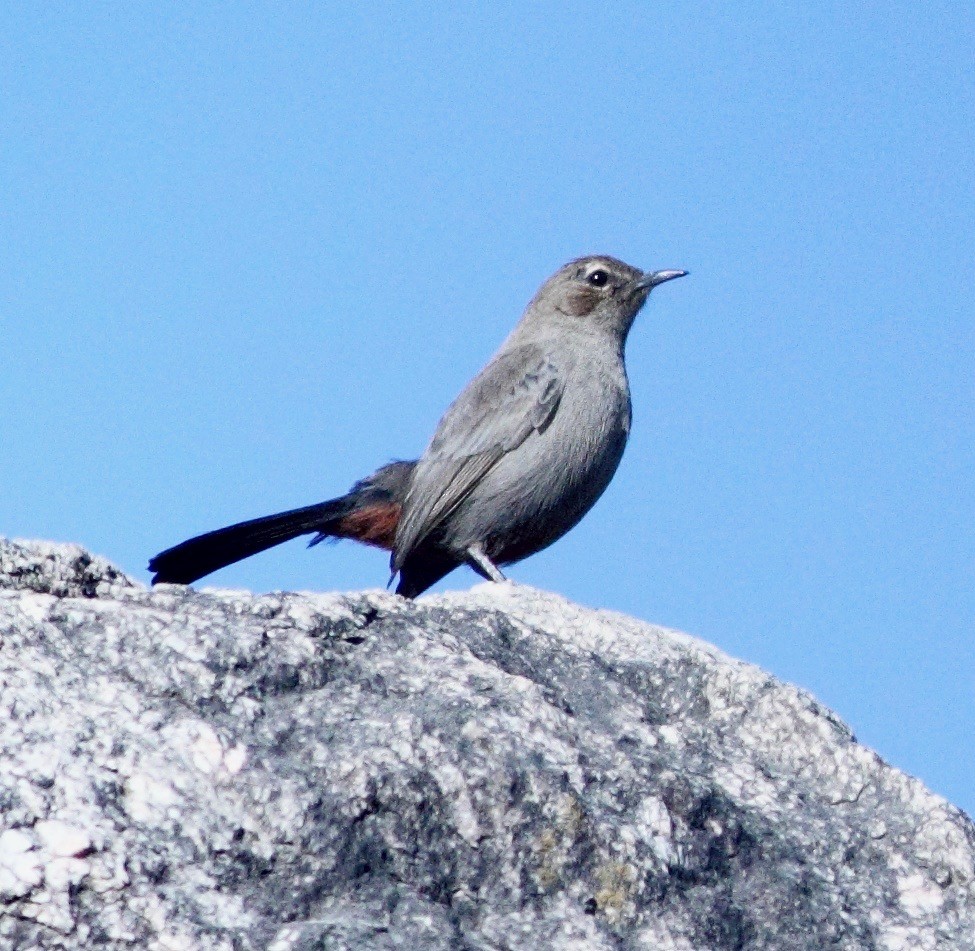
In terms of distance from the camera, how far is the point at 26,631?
9.49 feet

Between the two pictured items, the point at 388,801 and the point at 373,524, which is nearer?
the point at 388,801

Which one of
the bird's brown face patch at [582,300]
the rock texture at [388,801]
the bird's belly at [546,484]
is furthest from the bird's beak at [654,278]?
the rock texture at [388,801]

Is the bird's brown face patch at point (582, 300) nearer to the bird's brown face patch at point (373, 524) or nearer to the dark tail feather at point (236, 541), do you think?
the bird's brown face patch at point (373, 524)

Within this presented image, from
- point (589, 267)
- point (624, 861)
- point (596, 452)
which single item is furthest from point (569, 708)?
point (589, 267)

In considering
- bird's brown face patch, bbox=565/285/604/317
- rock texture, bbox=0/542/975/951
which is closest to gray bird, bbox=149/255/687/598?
bird's brown face patch, bbox=565/285/604/317

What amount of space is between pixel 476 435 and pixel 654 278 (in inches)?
67.9

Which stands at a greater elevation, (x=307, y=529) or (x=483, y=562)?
(x=307, y=529)

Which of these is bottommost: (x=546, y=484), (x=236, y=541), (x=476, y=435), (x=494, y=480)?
(x=236, y=541)

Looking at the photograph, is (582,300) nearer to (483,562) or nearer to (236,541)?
(483,562)

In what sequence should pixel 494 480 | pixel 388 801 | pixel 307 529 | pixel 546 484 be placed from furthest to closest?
pixel 307 529
pixel 494 480
pixel 546 484
pixel 388 801

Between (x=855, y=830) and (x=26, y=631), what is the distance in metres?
1.78

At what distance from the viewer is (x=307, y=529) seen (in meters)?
8.09

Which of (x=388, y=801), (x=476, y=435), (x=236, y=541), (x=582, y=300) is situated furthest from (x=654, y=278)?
(x=388, y=801)

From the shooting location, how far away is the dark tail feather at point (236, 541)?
279 inches
